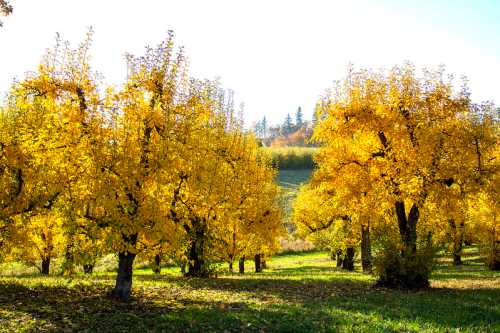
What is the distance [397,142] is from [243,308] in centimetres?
1172

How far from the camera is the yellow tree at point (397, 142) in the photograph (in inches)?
769

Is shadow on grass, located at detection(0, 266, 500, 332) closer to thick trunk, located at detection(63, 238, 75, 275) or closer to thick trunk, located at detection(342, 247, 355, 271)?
thick trunk, located at detection(63, 238, 75, 275)

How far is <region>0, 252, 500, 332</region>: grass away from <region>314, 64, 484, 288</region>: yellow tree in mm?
3698

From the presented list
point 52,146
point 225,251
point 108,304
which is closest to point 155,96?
point 52,146

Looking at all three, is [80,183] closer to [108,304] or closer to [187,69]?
[108,304]

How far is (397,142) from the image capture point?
825 inches

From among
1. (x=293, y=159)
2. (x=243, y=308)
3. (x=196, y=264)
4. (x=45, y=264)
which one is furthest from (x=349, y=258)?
(x=293, y=159)

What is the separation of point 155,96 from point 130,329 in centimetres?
808

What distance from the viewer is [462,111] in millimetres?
20641

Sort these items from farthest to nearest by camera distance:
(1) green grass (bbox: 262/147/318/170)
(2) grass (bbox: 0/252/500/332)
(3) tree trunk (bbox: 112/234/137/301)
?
(1) green grass (bbox: 262/147/318/170) < (3) tree trunk (bbox: 112/234/137/301) < (2) grass (bbox: 0/252/500/332)

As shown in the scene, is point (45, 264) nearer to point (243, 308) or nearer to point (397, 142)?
point (243, 308)

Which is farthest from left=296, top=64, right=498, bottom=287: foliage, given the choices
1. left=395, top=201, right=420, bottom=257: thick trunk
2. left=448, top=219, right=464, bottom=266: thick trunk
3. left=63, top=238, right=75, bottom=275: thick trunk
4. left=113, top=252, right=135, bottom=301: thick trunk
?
left=448, top=219, right=464, bottom=266: thick trunk

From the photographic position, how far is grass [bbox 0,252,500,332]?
12.0 meters

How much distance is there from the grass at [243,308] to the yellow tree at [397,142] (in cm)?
370
